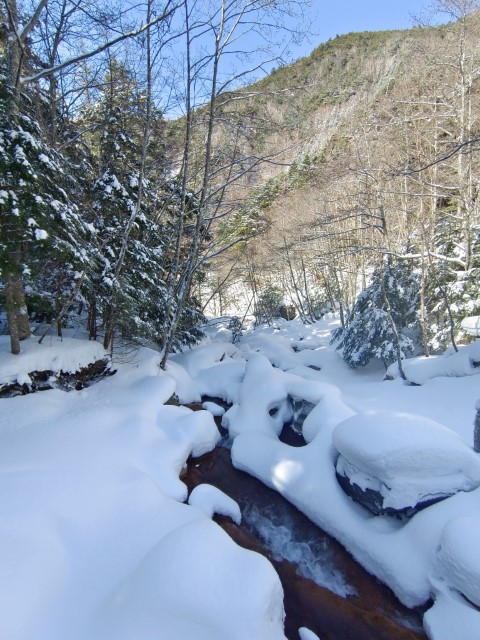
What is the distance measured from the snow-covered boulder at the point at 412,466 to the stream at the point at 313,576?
76cm

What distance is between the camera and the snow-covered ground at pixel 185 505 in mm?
2428

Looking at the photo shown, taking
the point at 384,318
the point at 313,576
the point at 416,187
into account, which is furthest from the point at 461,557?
the point at 416,187

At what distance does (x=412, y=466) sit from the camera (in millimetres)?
3480

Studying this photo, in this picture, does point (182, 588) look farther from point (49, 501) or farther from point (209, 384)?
point (209, 384)

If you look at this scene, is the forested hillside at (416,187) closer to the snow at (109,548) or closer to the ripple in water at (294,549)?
the ripple in water at (294,549)

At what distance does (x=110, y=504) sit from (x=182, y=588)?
135 centimetres

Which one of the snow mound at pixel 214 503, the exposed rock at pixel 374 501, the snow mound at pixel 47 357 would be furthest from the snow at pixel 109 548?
the exposed rock at pixel 374 501

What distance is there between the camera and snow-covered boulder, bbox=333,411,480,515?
3471 millimetres

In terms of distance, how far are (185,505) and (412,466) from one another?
2645 millimetres

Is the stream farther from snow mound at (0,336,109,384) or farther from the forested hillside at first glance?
the forested hillside

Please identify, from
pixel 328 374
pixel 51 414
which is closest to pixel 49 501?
pixel 51 414

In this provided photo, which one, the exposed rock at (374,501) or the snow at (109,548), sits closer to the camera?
the snow at (109,548)

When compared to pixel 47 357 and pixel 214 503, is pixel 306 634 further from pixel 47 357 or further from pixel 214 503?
pixel 47 357

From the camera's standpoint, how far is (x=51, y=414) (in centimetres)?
481
